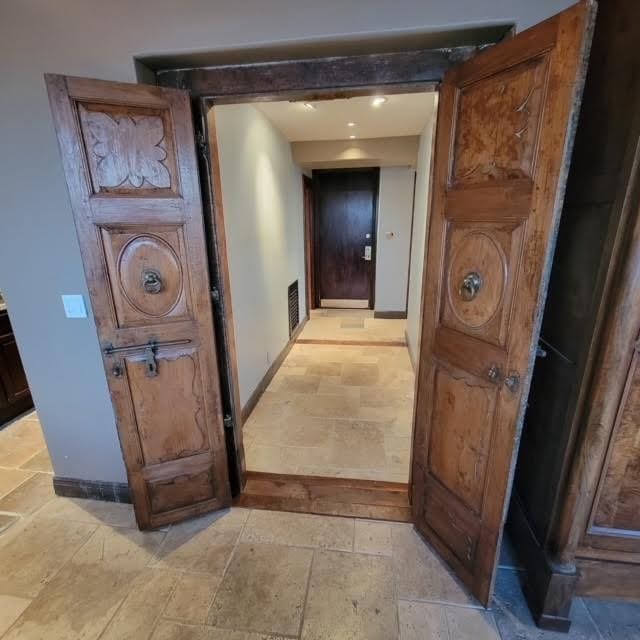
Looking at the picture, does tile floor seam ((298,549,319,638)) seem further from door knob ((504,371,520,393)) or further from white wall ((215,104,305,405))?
white wall ((215,104,305,405))

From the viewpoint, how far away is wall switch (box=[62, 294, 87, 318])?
5.41 ft

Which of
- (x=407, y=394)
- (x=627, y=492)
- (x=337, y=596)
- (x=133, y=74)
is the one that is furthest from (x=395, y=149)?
(x=337, y=596)

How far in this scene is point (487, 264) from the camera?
1199mm

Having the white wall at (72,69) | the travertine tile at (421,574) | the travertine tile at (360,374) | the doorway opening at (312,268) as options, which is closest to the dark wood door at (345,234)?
the doorway opening at (312,268)

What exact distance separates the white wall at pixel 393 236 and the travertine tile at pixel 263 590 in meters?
4.32

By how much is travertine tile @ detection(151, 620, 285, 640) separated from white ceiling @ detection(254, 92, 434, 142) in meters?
3.05

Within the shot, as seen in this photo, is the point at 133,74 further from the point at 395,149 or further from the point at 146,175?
the point at 395,149

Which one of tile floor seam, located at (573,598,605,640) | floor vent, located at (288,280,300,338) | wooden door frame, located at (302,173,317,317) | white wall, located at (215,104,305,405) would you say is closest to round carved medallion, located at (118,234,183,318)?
white wall, located at (215,104,305,405)

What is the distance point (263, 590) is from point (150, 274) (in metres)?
1.49

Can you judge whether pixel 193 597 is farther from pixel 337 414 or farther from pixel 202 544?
pixel 337 414

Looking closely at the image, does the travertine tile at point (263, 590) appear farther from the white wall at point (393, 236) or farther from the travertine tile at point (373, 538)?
the white wall at point (393, 236)

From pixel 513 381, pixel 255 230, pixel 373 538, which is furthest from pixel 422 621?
pixel 255 230

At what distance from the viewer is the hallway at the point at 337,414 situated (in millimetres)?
2244

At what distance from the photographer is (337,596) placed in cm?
143
